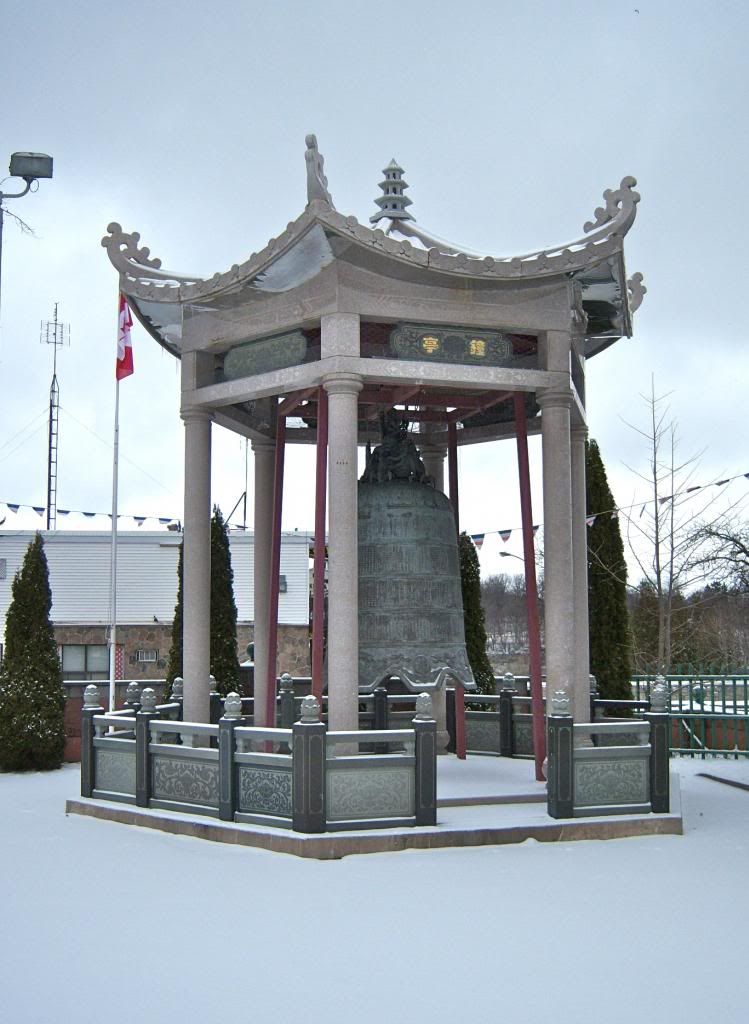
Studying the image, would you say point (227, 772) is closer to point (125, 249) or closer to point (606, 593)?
point (125, 249)

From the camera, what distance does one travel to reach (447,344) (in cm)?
1094

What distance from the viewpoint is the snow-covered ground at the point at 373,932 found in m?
5.35

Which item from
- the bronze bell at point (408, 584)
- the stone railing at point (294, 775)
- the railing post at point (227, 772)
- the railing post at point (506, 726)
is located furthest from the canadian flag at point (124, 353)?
the railing post at point (227, 772)

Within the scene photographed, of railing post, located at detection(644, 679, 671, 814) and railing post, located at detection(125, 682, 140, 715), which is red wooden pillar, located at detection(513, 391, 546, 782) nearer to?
railing post, located at detection(644, 679, 671, 814)

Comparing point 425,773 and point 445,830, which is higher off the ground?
Answer: point 425,773

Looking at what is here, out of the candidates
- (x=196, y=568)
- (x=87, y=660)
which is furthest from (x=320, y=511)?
(x=87, y=660)

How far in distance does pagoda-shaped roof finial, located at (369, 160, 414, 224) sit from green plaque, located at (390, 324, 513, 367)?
2963 millimetres

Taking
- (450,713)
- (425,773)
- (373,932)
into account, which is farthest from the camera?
(450,713)

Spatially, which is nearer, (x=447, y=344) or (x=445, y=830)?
(x=445, y=830)

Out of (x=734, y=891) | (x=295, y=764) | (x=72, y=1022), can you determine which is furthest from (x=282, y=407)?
(x=72, y=1022)

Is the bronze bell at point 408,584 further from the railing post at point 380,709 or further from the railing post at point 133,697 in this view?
the railing post at point 133,697

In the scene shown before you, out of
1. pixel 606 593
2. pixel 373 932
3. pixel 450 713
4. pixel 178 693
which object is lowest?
pixel 373 932

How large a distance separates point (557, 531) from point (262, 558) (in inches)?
166

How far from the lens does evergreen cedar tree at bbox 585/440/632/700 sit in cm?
1964
